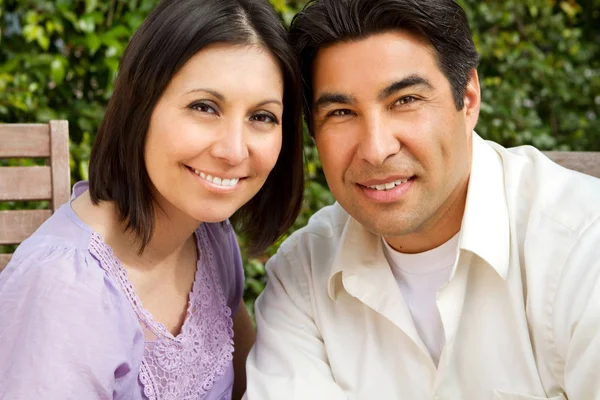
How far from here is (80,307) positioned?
1.69 m

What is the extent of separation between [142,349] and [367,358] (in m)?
0.61

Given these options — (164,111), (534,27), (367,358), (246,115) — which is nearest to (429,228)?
(367,358)

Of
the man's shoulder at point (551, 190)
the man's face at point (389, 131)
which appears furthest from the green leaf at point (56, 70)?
the man's shoulder at point (551, 190)

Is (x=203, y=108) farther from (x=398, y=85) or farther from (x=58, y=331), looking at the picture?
(x=58, y=331)

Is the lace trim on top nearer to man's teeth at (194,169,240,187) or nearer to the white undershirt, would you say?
man's teeth at (194,169,240,187)

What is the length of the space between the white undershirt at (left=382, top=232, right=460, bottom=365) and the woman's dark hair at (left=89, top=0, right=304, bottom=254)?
1.61ft

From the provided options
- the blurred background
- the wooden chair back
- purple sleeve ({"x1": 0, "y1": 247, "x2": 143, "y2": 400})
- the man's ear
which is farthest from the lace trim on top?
the man's ear

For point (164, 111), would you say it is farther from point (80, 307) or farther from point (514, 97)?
point (514, 97)

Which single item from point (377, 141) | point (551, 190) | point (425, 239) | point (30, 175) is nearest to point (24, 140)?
point (30, 175)

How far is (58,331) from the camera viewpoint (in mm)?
1653

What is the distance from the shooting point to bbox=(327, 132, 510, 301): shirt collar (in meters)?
1.93

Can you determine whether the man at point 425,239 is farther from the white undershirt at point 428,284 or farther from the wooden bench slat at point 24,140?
the wooden bench slat at point 24,140

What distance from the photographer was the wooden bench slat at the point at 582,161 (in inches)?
95.7

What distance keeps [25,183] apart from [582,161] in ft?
5.70
